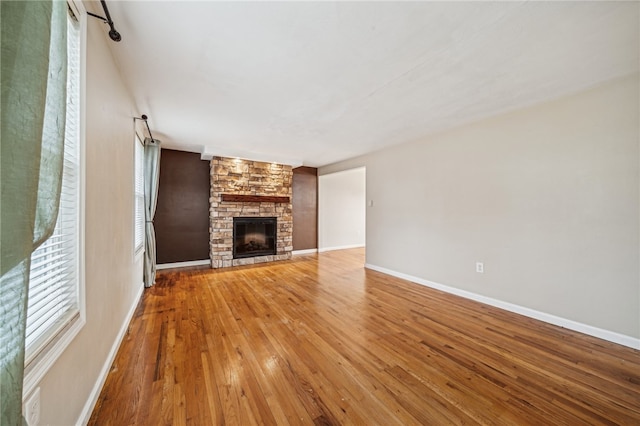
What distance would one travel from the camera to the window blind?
1.04 meters

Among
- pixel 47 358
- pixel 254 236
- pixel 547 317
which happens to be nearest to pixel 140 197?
pixel 254 236

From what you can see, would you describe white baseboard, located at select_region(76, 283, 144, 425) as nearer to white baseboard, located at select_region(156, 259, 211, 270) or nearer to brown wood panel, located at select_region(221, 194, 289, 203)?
white baseboard, located at select_region(156, 259, 211, 270)

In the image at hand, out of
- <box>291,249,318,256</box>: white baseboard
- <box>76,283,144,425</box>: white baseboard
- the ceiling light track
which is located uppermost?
the ceiling light track

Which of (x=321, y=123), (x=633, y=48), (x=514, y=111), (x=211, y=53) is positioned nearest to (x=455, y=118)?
(x=514, y=111)

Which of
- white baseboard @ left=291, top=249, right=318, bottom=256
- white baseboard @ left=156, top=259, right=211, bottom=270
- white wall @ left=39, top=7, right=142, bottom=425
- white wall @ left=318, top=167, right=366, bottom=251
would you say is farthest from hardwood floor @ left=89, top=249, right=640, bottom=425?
white wall @ left=318, top=167, right=366, bottom=251

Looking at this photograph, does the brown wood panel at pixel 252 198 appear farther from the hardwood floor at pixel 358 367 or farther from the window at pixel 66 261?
the window at pixel 66 261

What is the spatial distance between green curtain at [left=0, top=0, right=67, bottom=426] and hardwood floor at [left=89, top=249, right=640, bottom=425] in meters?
1.12

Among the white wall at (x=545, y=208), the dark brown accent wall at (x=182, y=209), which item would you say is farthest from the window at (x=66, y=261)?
the dark brown accent wall at (x=182, y=209)

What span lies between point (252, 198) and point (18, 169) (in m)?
4.71

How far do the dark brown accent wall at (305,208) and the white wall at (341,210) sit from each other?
0.15 m

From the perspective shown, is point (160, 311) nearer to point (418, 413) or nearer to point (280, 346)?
point (280, 346)

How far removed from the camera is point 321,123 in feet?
10.8

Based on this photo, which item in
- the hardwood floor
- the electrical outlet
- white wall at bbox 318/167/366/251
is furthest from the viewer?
white wall at bbox 318/167/366/251

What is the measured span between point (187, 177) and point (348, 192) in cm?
438
